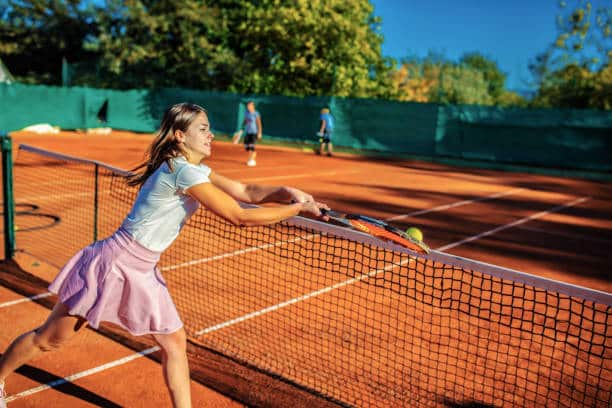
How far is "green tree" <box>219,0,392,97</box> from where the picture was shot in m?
29.6

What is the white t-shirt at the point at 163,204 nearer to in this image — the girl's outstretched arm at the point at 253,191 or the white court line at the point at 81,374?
the girl's outstretched arm at the point at 253,191

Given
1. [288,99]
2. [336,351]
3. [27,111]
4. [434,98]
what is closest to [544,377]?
[336,351]

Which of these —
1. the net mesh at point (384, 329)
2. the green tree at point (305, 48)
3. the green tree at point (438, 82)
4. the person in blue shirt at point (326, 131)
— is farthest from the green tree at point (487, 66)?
the net mesh at point (384, 329)

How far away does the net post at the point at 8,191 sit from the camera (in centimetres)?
604

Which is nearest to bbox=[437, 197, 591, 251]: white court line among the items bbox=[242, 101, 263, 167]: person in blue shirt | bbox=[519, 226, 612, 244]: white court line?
bbox=[519, 226, 612, 244]: white court line

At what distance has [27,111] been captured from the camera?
26656mm

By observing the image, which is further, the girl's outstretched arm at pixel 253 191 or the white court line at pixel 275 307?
the white court line at pixel 275 307

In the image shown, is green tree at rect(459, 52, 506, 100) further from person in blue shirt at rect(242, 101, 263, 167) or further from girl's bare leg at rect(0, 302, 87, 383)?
girl's bare leg at rect(0, 302, 87, 383)

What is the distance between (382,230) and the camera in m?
3.20

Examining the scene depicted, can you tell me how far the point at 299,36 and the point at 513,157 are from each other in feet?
48.6

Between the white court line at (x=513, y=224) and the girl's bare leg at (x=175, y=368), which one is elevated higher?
the girl's bare leg at (x=175, y=368)

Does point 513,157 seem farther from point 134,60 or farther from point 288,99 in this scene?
point 134,60

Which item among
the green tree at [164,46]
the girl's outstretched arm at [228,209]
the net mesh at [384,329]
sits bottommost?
the net mesh at [384,329]

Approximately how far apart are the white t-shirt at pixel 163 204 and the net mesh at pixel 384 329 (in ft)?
3.90
